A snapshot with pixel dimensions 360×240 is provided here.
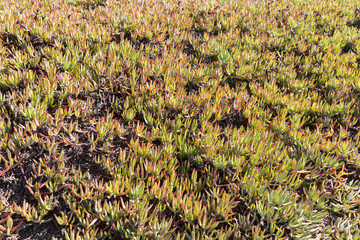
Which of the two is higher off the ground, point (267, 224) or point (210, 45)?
point (210, 45)

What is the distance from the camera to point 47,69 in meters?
3.48

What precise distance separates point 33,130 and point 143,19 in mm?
3137

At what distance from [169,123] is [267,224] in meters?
1.51

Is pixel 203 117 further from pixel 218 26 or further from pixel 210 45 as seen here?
pixel 218 26

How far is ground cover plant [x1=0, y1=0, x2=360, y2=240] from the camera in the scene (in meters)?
2.45

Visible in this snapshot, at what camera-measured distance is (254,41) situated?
16.5 ft

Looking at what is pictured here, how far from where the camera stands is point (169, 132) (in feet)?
10.7

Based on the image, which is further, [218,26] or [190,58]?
[218,26]

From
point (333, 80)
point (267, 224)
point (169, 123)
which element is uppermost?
point (333, 80)

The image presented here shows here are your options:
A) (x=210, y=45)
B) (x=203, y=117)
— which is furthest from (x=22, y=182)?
(x=210, y=45)

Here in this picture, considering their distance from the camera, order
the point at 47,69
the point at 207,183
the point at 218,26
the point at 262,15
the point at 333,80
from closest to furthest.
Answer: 1. the point at 207,183
2. the point at 47,69
3. the point at 333,80
4. the point at 218,26
5. the point at 262,15

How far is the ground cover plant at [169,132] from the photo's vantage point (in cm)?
245

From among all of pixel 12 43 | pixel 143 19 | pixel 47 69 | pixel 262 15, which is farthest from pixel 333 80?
pixel 12 43

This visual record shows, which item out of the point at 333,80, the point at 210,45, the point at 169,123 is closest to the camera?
the point at 169,123
